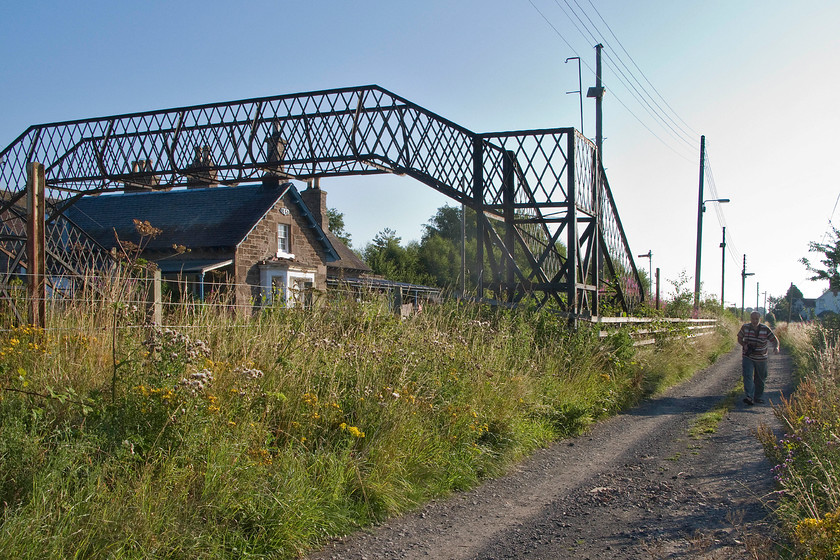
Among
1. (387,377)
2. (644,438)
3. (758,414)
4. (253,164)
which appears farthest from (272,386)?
(253,164)

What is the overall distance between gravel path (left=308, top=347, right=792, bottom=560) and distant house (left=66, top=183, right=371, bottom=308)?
17907 millimetres

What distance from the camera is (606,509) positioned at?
6.08 metres

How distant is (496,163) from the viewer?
49.5 feet

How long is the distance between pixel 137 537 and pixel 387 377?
3.39 m

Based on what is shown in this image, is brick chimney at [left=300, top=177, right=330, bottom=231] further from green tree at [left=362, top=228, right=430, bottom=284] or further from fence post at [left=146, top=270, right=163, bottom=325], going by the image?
fence post at [left=146, top=270, right=163, bottom=325]

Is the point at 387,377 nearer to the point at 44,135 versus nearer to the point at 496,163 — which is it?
the point at 496,163

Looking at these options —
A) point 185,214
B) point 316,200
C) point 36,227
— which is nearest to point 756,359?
point 36,227

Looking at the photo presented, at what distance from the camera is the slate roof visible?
89.7ft

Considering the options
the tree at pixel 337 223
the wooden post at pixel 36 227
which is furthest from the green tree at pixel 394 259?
the wooden post at pixel 36 227

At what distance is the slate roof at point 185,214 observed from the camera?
27.3 metres

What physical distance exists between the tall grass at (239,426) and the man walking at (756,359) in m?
5.16

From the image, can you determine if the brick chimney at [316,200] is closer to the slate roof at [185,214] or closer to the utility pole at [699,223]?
the slate roof at [185,214]

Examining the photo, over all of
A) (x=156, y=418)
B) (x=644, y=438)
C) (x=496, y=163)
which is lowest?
(x=644, y=438)

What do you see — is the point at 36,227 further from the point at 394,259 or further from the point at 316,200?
the point at 394,259
